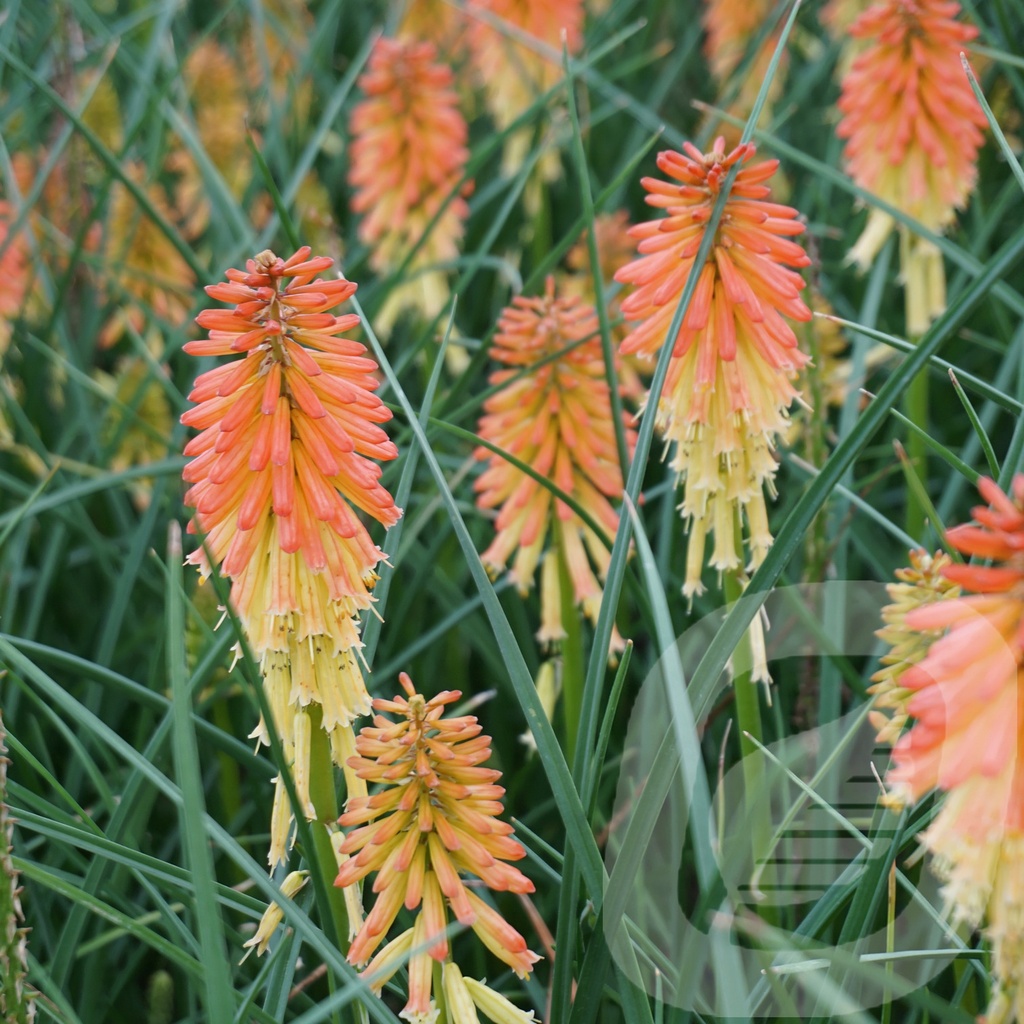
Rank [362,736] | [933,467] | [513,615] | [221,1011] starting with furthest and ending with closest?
[933,467] < [513,615] < [362,736] < [221,1011]

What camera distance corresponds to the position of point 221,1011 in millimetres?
1307

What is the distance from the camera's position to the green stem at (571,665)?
8.81 ft

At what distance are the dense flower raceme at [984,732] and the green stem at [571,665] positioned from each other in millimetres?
1431

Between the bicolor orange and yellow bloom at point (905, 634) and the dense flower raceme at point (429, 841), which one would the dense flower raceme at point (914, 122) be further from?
the dense flower raceme at point (429, 841)

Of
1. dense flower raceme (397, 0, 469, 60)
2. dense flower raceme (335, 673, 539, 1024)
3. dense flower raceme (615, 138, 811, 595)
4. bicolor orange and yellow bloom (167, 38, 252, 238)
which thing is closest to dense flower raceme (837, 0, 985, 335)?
dense flower raceme (615, 138, 811, 595)

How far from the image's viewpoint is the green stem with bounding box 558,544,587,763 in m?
2.69

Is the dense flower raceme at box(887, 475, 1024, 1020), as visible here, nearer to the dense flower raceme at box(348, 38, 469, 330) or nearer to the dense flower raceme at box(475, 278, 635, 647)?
the dense flower raceme at box(475, 278, 635, 647)

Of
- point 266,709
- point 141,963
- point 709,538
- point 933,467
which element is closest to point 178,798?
point 266,709

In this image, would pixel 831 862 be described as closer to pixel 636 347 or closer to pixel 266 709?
pixel 636 347

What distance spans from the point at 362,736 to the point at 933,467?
10.5 ft

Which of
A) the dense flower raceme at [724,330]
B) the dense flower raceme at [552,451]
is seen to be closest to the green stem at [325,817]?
the dense flower raceme at [724,330]

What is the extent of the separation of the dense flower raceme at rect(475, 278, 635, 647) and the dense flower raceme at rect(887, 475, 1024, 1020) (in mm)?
1587

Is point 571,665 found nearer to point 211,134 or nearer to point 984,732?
point 984,732

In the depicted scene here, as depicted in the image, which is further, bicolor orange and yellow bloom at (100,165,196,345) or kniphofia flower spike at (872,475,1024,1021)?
bicolor orange and yellow bloom at (100,165,196,345)
